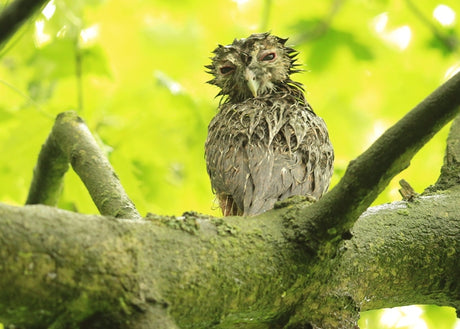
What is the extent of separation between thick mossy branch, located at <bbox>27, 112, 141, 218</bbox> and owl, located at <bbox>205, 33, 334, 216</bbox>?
798 mm

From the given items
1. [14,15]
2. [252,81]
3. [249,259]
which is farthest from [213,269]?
[252,81]

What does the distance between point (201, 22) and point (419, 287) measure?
363 cm

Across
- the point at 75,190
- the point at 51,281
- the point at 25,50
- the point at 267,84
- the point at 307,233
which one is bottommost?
the point at 51,281

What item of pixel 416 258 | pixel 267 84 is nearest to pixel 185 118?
pixel 267 84

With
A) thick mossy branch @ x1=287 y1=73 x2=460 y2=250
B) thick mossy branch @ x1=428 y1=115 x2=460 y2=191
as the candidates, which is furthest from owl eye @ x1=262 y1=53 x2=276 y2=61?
thick mossy branch @ x1=287 y1=73 x2=460 y2=250

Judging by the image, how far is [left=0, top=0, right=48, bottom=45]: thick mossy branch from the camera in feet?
6.07

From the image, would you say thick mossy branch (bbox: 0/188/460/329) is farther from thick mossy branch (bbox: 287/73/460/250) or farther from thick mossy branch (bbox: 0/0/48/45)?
thick mossy branch (bbox: 0/0/48/45)

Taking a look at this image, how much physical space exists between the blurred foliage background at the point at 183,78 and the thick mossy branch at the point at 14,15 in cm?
222

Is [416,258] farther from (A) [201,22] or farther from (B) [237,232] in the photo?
(A) [201,22]

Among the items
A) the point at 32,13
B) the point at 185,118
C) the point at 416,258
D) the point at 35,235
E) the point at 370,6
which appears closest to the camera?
the point at 35,235

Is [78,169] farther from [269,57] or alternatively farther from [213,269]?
[269,57]

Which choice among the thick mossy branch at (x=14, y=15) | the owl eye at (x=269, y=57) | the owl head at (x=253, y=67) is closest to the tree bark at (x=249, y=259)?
the thick mossy branch at (x=14, y=15)

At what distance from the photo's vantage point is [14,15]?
185 centimetres

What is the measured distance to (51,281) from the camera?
70.2 inches
